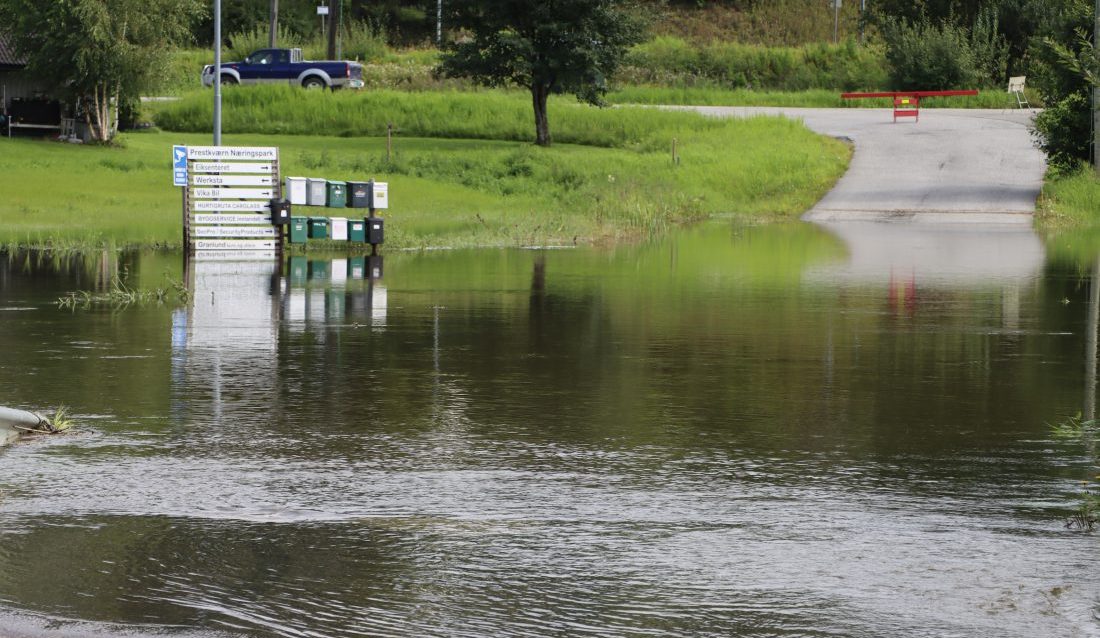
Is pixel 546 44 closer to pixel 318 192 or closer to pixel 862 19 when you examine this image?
pixel 318 192

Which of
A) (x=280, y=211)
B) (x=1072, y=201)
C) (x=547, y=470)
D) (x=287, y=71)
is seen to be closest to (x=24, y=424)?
(x=547, y=470)

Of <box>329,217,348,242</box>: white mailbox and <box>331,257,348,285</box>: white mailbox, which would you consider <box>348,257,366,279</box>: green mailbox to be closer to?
<box>331,257,348,285</box>: white mailbox

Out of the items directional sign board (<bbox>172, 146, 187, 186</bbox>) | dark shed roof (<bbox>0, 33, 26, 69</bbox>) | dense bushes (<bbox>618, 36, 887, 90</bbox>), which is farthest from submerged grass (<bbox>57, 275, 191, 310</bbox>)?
dense bushes (<bbox>618, 36, 887, 90</bbox>)

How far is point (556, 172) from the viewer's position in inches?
1652

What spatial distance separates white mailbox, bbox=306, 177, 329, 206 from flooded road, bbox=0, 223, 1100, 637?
299 inches

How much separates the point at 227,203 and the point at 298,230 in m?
1.23

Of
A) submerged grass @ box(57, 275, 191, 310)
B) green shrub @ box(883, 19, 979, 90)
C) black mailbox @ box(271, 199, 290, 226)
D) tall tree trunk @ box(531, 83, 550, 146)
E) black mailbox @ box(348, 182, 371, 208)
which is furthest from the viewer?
green shrub @ box(883, 19, 979, 90)

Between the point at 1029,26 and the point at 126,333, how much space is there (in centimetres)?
5859

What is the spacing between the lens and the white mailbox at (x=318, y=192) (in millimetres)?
25875

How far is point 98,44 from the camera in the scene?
4603cm

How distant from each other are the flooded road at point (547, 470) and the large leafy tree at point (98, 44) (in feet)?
96.8

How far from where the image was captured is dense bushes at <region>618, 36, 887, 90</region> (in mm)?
71312

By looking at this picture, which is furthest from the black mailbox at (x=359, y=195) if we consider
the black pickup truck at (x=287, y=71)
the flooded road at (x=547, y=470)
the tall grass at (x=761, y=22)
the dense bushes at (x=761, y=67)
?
the tall grass at (x=761, y=22)

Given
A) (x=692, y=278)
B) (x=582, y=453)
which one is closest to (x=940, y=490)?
(x=582, y=453)
